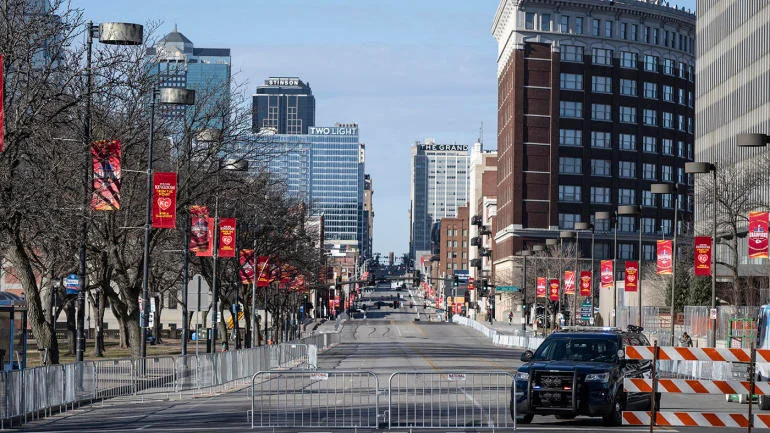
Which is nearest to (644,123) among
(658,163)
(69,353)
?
(658,163)

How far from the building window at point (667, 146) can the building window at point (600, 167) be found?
9.26 meters

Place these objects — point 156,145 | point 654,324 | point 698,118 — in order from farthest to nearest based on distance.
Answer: point 698,118
point 654,324
point 156,145

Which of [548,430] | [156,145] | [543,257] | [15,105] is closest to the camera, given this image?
[548,430]

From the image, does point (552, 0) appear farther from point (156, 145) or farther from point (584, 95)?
point (156, 145)

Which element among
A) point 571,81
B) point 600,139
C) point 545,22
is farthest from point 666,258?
point 600,139

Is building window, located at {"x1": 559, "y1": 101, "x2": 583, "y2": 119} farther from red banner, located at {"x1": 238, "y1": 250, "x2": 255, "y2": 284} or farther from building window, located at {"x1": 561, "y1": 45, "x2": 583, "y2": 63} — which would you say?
red banner, located at {"x1": 238, "y1": 250, "x2": 255, "y2": 284}

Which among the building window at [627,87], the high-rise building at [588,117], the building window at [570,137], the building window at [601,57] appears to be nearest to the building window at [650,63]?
the high-rise building at [588,117]

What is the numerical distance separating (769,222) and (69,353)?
126 ft

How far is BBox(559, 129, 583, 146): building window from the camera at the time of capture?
145875mm

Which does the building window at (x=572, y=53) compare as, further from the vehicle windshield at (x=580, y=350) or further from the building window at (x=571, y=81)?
the vehicle windshield at (x=580, y=350)

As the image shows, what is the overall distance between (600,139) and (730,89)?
5288 cm

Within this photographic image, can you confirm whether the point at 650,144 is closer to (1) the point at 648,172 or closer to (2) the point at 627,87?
(1) the point at 648,172

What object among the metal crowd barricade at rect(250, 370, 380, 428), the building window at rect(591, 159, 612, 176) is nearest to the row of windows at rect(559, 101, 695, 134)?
the building window at rect(591, 159, 612, 176)

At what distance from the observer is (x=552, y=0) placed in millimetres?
144500
